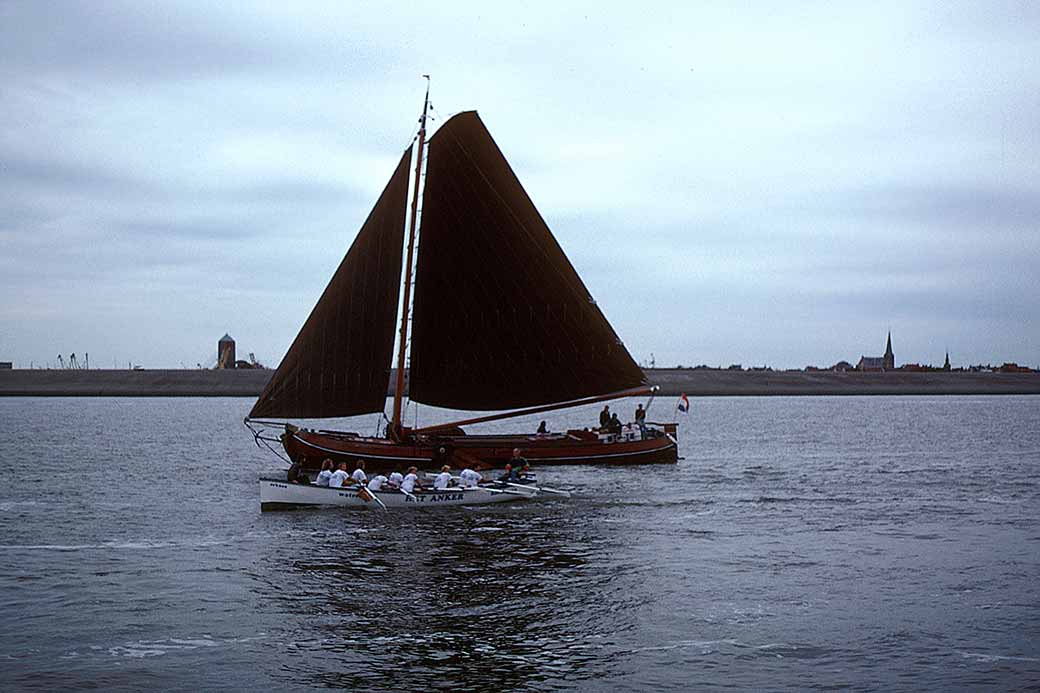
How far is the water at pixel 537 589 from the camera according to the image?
75.3 feet

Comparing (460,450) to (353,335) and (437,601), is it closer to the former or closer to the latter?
(353,335)

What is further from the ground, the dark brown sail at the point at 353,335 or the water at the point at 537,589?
the dark brown sail at the point at 353,335

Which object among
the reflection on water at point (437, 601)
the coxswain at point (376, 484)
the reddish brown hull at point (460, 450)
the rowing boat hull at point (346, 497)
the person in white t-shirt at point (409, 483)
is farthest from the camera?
the reddish brown hull at point (460, 450)

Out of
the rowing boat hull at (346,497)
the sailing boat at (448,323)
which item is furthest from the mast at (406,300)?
the rowing boat hull at (346,497)

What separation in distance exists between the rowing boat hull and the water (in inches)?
21.1

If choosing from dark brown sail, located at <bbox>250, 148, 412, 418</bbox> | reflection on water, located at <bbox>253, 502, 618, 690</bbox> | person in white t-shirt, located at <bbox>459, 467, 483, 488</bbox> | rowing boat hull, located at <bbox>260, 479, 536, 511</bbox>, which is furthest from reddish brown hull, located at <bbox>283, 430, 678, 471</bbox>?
reflection on water, located at <bbox>253, 502, 618, 690</bbox>

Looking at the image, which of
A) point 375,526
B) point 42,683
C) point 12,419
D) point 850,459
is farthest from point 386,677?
point 12,419

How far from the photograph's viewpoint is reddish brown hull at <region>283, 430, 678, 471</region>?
54031mm

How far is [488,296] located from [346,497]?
15448 mm

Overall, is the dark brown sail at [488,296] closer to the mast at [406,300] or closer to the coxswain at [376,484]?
the mast at [406,300]

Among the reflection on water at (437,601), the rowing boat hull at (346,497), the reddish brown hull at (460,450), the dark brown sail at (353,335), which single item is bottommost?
the reflection on water at (437,601)

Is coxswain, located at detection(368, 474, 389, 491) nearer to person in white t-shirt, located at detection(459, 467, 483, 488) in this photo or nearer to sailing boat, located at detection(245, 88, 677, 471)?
person in white t-shirt, located at detection(459, 467, 483, 488)

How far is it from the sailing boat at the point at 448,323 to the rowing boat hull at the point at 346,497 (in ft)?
29.4

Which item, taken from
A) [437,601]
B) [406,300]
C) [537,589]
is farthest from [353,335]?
[437,601]
